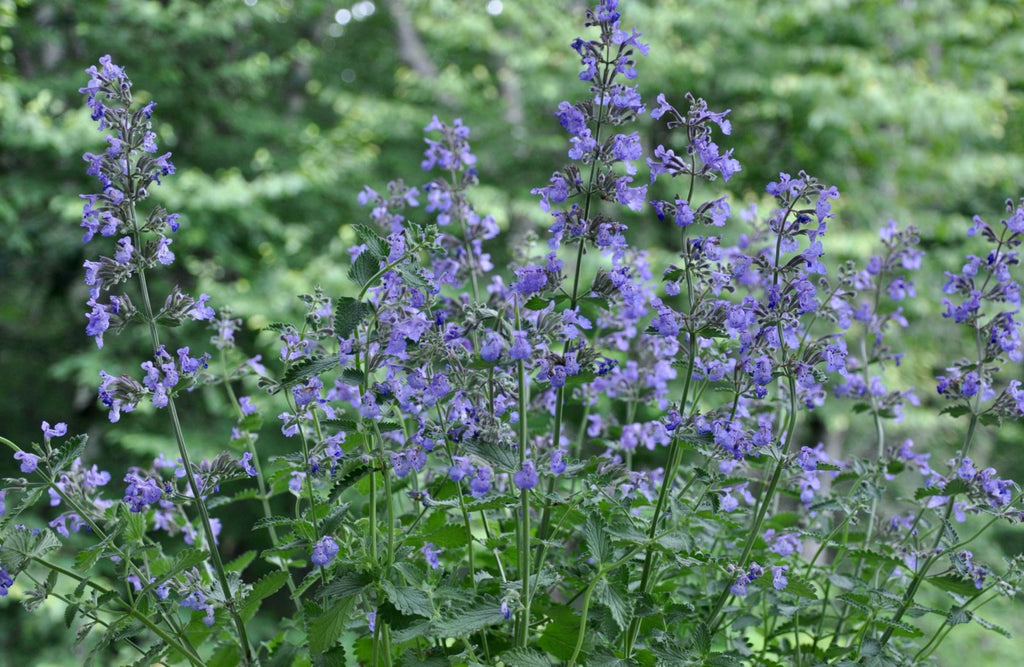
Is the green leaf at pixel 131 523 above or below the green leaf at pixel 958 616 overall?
below

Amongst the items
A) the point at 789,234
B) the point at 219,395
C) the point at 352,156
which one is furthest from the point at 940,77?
the point at 789,234

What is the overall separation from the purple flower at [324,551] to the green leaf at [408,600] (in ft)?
0.18

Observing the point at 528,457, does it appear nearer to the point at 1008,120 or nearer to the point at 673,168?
the point at 673,168

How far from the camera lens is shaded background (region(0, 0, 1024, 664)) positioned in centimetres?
518

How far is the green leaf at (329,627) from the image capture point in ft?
2.85

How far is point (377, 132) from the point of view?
6.00 metres

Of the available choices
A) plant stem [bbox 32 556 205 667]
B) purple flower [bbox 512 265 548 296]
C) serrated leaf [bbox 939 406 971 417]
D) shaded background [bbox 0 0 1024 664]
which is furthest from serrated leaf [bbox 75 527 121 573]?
shaded background [bbox 0 0 1024 664]

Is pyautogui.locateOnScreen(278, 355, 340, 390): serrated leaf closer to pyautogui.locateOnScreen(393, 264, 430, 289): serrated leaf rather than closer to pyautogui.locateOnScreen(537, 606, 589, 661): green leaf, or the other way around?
pyautogui.locateOnScreen(393, 264, 430, 289): serrated leaf

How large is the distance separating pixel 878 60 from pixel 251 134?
4.30 metres

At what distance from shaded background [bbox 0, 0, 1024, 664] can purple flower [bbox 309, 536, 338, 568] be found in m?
3.94

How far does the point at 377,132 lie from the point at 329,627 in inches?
213

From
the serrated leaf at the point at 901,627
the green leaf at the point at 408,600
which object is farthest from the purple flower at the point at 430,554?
the serrated leaf at the point at 901,627

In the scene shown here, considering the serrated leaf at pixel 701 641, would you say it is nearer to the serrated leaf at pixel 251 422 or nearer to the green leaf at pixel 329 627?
the green leaf at pixel 329 627

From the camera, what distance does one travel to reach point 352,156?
5660mm
